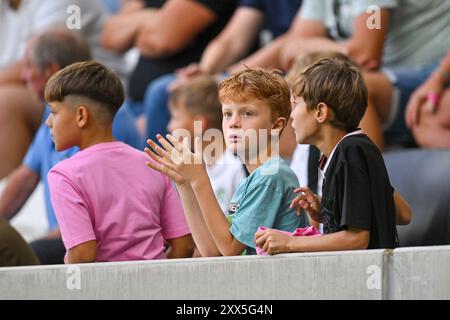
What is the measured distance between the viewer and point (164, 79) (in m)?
5.82

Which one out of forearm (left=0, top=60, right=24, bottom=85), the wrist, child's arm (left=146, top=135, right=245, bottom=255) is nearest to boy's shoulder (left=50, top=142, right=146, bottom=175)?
child's arm (left=146, top=135, right=245, bottom=255)

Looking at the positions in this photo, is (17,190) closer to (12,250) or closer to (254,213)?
(12,250)

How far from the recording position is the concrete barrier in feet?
10.0

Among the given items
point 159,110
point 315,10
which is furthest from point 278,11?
point 159,110

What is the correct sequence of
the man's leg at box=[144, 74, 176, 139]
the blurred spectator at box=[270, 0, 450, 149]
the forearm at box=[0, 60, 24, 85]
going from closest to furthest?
the blurred spectator at box=[270, 0, 450, 149] → the man's leg at box=[144, 74, 176, 139] → the forearm at box=[0, 60, 24, 85]

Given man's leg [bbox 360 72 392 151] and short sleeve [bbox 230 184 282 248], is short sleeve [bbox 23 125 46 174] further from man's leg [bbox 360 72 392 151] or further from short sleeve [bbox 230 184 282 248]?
short sleeve [bbox 230 184 282 248]

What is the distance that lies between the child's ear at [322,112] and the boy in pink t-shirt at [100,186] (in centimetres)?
61

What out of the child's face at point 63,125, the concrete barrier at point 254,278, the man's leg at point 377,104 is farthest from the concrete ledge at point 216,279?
the man's leg at point 377,104

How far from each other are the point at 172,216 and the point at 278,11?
2264mm

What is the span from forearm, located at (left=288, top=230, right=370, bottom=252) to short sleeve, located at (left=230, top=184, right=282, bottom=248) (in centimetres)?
22

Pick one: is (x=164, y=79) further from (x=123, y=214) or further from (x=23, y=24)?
(x=123, y=214)

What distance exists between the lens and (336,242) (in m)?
3.24
